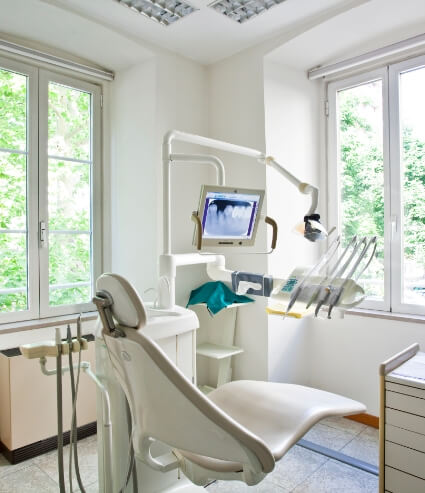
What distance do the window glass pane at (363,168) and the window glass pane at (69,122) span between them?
5.99 ft

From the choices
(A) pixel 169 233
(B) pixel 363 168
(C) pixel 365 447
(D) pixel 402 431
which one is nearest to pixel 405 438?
(D) pixel 402 431

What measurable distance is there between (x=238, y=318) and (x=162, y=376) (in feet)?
6.28

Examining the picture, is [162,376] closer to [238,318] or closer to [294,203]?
[238,318]

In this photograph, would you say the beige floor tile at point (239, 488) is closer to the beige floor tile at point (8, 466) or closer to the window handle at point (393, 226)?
the beige floor tile at point (8, 466)

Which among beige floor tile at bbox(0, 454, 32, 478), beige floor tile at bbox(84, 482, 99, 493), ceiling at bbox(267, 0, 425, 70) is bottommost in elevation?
beige floor tile at bbox(84, 482, 99, 493)

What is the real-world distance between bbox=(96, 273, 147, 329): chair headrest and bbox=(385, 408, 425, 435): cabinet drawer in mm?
1189

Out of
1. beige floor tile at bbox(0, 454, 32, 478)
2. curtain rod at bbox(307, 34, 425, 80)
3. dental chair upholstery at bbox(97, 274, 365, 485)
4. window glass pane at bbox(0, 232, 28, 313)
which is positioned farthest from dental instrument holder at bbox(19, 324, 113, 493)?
curtain rod at bbox(307, 34, 425, 80)

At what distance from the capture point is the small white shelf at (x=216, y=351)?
2746 millimetres

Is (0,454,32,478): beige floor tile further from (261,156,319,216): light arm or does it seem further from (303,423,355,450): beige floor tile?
(261,156,319,216): light arm

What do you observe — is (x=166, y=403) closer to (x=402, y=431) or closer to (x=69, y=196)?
(x=402, y=431)

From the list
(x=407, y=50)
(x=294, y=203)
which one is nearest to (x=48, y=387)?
(x=294, y=203)

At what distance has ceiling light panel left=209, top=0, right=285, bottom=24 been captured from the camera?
241 cm

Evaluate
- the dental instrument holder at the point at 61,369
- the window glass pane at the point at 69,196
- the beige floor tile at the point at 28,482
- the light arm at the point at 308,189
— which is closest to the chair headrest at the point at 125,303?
the dental instrument holder at the point at 61,369

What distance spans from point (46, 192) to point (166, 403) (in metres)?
2.06
